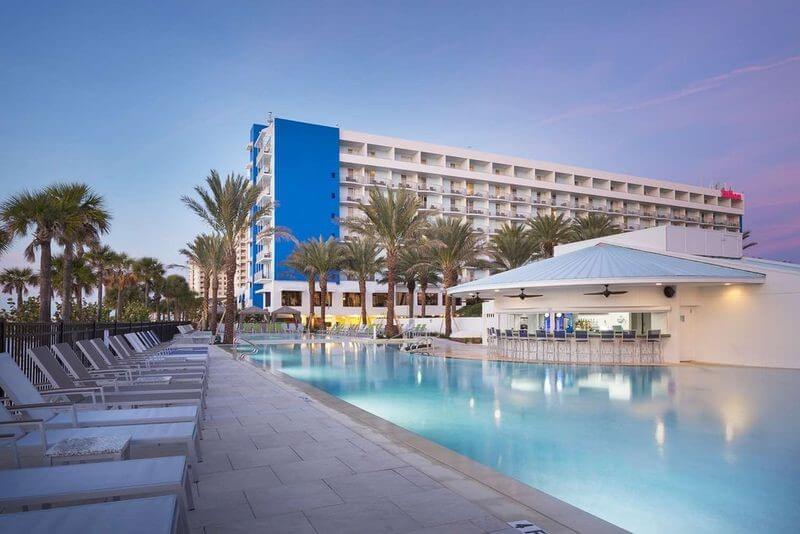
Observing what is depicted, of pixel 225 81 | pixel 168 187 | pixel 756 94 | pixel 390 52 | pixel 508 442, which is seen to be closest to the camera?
pixel 508 442

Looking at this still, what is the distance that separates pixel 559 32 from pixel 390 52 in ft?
39.1

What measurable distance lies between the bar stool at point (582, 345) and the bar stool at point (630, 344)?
41.8 inches

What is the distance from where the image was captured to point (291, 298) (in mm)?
59594

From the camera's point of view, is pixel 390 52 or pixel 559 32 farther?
pixel 390 52

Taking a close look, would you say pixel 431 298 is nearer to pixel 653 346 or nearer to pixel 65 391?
pixel 653 346

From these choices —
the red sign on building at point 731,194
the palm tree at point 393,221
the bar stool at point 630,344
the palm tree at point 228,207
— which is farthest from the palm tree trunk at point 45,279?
the red sign on building at point 731,194

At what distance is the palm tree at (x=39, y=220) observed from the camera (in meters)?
22.8

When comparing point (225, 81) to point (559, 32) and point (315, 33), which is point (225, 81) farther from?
point (559, 32)

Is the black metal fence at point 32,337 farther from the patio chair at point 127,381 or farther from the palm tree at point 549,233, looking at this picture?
the palm tree at point 549,233

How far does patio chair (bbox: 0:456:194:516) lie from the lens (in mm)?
2736

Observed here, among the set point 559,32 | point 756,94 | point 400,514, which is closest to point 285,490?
point 400,514

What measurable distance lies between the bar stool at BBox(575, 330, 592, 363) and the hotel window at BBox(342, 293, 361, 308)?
143 feet

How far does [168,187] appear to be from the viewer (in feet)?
199

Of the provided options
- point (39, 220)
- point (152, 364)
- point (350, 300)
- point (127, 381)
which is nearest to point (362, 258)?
point (350, 300)
